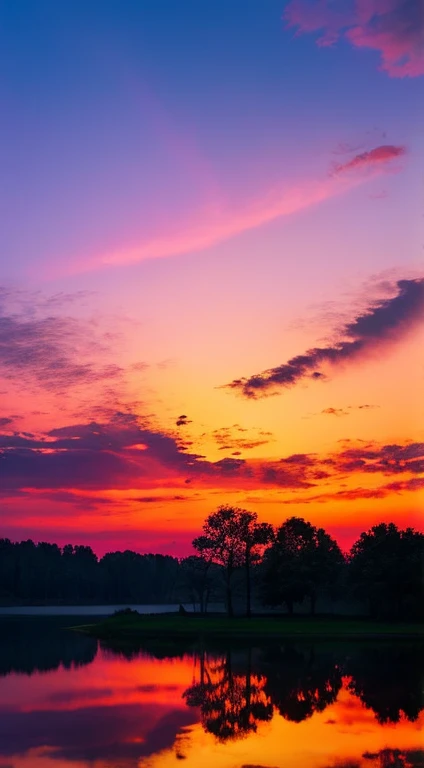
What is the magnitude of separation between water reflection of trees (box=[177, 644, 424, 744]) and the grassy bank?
2257cm

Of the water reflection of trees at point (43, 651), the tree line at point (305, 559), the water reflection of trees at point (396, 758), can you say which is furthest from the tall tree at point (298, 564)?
the water reflection of trees at point (396, 758)

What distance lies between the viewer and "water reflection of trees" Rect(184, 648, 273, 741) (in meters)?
34.1

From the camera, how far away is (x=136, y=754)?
27.7 metres

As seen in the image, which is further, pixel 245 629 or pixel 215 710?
pixel 245 629

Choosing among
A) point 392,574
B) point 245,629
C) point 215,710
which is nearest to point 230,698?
point 215,710

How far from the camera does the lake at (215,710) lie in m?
27.7

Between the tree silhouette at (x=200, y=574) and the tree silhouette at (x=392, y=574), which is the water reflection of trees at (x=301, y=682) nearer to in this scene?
the tree silhouette at (x=392, y=574)

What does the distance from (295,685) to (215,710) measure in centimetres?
896

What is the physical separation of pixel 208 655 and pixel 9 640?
3386cm

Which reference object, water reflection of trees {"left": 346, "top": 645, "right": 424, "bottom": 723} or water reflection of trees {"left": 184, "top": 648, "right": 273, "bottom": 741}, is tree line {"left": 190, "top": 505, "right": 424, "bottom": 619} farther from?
water reflection of trees {"left": 184, "top": 648, "right": 273, "bottom": 741}

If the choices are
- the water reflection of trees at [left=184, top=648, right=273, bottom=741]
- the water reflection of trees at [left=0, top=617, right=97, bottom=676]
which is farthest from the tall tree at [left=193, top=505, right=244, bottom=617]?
the water reflection of trees at [left=184, top=648, right=273, bottom=741]

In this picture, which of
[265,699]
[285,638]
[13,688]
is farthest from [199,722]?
[285,638]

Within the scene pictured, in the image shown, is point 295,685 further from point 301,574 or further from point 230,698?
point 301,574

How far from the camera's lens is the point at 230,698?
42219 mm
